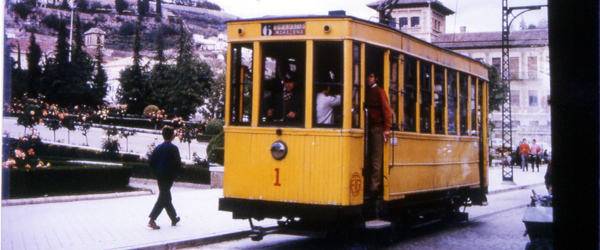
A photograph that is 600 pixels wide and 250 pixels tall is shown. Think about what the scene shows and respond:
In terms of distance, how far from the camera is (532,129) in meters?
24.9

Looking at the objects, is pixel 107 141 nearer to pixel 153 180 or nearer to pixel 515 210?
pixel 153 180

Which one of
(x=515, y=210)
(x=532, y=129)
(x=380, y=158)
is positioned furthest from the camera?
(x=532, y=129)

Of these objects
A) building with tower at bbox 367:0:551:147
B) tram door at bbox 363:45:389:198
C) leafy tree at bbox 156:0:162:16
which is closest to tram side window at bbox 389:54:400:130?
tram door at bbox 363:45:389:198

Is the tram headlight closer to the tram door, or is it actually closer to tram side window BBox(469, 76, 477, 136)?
the tram door

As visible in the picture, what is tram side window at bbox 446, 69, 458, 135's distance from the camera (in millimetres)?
10266

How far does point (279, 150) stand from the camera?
7633 mm

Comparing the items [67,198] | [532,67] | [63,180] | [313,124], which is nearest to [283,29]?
[313,124]

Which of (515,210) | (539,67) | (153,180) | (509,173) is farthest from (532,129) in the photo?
(153,180)

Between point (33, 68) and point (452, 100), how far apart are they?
17.8 m

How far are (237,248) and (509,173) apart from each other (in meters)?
17.0

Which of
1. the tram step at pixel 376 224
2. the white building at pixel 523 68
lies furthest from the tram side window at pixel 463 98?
the white building at pixel 523 68

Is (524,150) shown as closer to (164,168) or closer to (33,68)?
(33,68)

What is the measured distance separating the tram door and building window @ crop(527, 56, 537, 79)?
1463 cm

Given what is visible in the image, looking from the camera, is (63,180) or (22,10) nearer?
(63,180)
